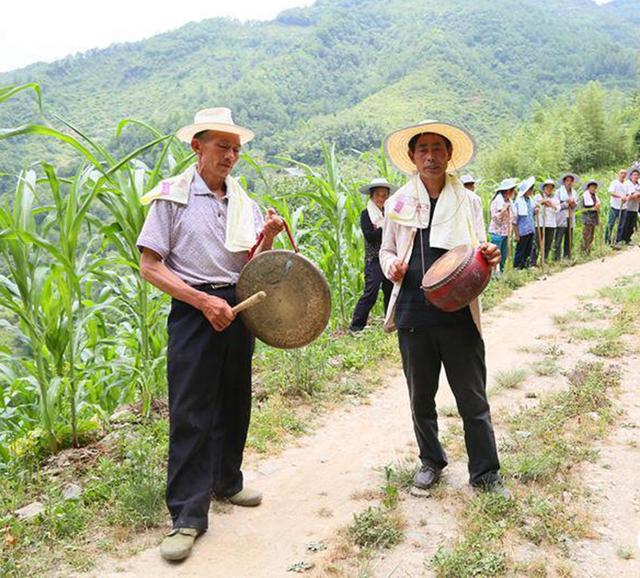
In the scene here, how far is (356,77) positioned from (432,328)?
86666mm

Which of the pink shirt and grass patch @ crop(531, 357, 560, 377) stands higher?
the pink shirt

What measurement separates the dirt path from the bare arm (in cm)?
97

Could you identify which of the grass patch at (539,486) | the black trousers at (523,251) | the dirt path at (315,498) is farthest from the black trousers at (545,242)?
the grass patch at (539,486)

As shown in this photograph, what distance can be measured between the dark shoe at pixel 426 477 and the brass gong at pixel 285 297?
948 mm

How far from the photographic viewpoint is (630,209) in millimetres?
12125

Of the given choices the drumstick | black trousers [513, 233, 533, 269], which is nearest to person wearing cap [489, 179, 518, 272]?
black trousers [513, 233, 533, 269]

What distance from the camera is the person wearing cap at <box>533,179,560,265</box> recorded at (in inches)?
413

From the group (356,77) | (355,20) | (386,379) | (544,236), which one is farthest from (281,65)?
(386,379)

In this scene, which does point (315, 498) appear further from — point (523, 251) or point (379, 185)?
point (523, 251)

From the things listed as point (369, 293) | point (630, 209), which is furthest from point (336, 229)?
point (630, 209)

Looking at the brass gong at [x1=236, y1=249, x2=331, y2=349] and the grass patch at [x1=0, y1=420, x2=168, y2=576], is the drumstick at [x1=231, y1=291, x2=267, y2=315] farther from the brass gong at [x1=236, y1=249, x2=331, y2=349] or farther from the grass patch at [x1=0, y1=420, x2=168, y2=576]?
the grass patch at [x1=0, y1=420, x2=168, y2=576]

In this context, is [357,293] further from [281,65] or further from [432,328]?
[281,65]

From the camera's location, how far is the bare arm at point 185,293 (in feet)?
8.52

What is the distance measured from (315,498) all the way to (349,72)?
88.7 meters
